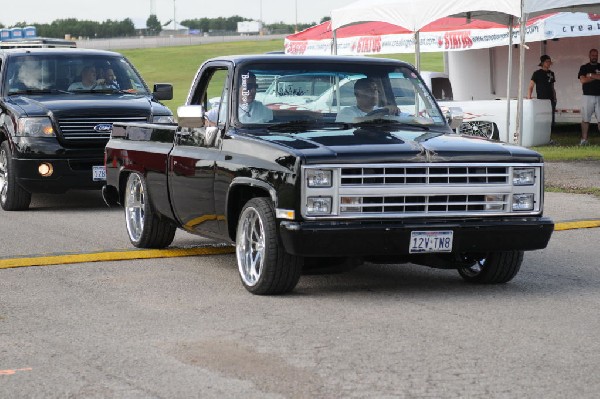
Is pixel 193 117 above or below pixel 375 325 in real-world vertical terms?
above

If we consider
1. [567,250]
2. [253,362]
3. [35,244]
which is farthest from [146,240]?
[253,362]

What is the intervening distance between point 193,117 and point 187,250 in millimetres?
1976

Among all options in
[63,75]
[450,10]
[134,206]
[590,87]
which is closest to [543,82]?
[590,87]

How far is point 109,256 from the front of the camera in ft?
35.3

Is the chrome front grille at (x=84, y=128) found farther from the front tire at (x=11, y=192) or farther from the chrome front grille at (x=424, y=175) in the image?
the chrome front grille at (x=424, y=175)

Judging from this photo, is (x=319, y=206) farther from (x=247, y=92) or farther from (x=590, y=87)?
(x=590, y=87)

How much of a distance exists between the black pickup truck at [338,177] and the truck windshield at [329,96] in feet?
0.04

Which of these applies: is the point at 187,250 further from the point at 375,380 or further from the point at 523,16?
the point at 523,16

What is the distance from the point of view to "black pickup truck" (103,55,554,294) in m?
8.20

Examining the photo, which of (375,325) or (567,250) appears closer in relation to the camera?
(375,325)

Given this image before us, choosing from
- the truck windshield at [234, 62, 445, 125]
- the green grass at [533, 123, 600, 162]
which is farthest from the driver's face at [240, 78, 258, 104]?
the green grass at [533, 123, 600, 162]

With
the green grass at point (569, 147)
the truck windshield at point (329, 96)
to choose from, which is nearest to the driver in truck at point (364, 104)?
the truck windshield at point (329, 96)

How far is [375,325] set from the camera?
24.7 ft

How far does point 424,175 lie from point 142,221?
11.5ft
